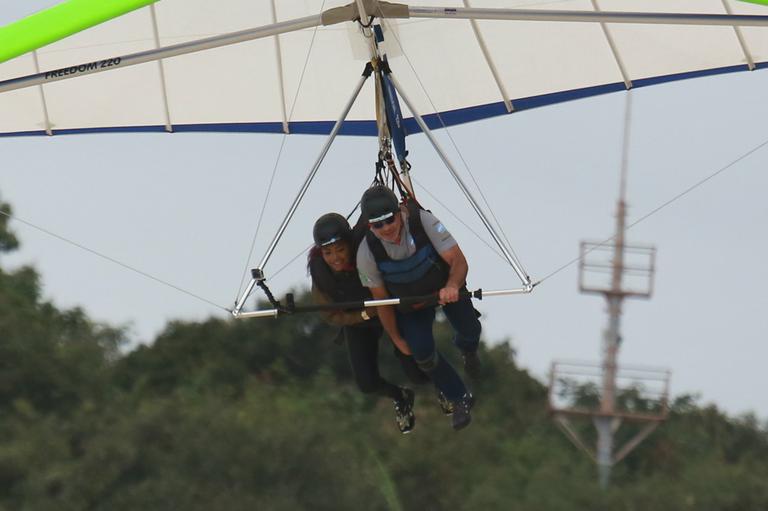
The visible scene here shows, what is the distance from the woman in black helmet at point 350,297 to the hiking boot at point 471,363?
26 cm

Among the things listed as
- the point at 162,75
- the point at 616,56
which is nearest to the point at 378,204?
the point at 616,56

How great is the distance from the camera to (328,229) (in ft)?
38.3

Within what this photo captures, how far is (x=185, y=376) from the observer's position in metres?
39.5

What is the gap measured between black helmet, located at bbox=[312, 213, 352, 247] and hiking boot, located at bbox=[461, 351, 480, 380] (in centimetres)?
112

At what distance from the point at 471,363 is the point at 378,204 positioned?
4.68 feet

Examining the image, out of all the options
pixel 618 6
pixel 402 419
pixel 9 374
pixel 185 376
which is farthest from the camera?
pixel 185 376

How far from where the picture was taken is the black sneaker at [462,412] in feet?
40.5

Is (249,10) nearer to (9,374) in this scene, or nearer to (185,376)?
(9,374)

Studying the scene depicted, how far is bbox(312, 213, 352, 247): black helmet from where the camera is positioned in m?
11.7

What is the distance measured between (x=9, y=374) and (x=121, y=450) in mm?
4224

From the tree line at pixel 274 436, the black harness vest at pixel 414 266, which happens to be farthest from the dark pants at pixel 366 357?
the tree line at pixel 274 436

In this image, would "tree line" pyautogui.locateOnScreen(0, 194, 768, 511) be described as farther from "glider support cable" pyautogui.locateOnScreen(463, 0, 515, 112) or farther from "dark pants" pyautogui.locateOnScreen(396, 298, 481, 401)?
"dark pants" pyautogui.locateOnScreen(396, 298, 481, 401)

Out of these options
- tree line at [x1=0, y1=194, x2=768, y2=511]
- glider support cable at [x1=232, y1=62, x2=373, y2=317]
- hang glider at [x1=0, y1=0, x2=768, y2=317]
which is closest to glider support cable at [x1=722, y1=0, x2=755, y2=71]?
hang glider at [x1=0, y1=0, x2=768, y2=317]

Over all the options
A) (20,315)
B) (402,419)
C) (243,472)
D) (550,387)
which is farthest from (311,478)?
(402,419)
